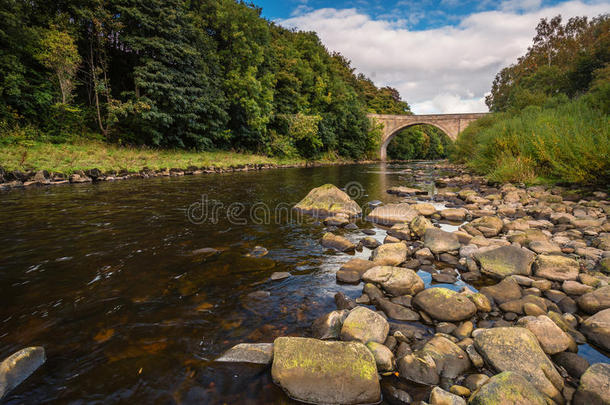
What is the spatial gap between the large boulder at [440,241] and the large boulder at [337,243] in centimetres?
131

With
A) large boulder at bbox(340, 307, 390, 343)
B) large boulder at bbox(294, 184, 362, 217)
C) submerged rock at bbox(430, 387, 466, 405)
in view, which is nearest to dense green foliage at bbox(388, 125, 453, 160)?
large boulder at bbox(294, 184, 362, 217)

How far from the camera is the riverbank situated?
1256 cm

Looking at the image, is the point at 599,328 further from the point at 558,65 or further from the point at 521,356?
the point at 558,65

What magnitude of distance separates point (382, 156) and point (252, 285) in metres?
55.4

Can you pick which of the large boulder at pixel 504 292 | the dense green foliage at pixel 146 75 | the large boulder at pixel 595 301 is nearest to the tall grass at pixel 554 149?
the large boulder at pixel 595 301

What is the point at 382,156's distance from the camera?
55500 mm

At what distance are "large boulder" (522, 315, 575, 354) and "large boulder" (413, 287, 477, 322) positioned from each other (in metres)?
0.49

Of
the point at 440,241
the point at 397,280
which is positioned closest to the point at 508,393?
the point at 397,280

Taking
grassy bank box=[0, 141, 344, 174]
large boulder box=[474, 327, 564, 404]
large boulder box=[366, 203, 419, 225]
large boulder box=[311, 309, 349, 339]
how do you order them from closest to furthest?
large boulder box=[474, 327, 564, 404], large boulder box=[311, 309, 349, 339], large boulder box=[366, 203, 419, 225], grassy bank box=[0, 141, 344, 174]

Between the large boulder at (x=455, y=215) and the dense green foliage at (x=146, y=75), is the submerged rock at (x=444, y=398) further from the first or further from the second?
the dense green foliage at (x=146, y=75)

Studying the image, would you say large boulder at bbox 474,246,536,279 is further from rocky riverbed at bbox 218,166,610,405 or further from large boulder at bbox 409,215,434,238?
large boulder at bbox 409,215,434,238

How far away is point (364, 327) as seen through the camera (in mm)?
2525

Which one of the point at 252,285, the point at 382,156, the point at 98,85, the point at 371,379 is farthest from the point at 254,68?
the point at 382,156

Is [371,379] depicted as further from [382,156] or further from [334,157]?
[382,156]
